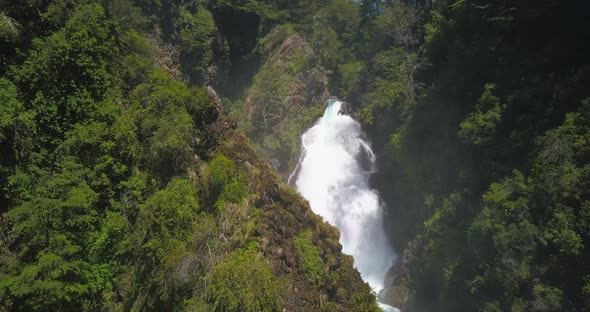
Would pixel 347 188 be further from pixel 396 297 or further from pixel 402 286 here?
pixel 396 297

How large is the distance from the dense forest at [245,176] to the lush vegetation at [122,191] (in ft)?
0.16

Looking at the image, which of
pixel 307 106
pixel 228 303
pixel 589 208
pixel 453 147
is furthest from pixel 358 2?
pixel 228 303

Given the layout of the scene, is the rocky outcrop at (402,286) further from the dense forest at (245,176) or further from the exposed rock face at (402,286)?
the dense forest at (245,176)

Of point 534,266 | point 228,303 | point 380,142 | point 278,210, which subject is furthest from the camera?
point 380,142

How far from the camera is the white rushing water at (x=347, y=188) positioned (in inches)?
1143

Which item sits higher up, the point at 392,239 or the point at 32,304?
the point at 392,239

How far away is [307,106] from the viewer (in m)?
37.5

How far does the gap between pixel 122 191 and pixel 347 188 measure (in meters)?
22.8

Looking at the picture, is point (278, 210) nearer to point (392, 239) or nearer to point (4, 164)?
point (4, 164)

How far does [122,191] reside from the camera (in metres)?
10.5

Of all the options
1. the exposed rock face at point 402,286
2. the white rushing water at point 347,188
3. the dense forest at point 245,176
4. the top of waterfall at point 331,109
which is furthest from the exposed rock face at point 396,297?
the top of waterfall at point 331,109

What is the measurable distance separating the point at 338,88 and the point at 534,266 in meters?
28.1

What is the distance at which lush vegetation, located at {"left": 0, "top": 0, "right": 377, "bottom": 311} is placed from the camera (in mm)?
8422

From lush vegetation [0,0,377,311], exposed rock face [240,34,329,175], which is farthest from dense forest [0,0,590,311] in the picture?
exposed rock face [240,34,329,175]
